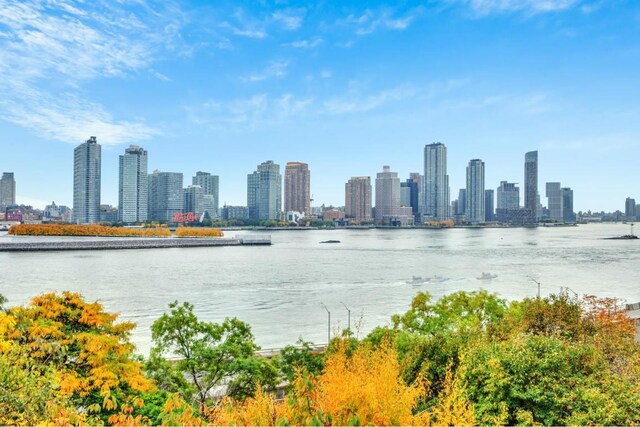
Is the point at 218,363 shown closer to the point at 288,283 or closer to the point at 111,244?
the point at 288,283

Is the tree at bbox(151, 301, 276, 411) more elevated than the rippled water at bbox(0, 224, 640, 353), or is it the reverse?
the tree at bbox(151, 301, 276, 411)

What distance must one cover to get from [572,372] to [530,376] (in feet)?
4.17

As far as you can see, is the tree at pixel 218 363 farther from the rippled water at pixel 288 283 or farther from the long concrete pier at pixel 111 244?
the long concrete pier at pixel 111 244

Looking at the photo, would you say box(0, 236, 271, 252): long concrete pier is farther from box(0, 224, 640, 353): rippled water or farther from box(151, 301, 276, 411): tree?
box(151, 301, 276, 411): tree

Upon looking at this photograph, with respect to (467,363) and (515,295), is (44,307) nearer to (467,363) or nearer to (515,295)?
(467,363)

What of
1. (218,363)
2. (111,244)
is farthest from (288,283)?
(111,244)

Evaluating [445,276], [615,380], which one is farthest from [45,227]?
[615,380]

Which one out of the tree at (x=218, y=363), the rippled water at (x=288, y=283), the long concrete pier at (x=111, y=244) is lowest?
the rippled water at (x=288, y=283)

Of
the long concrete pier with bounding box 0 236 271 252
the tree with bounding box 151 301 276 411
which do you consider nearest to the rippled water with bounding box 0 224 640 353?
the tree with bounding box 151 301 276 411

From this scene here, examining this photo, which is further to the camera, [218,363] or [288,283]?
[288,283]

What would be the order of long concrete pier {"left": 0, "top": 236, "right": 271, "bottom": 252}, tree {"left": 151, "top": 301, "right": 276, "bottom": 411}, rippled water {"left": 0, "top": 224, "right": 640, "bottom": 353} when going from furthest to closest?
1. long concrete pier {"left": 0, "top": 236, "right": 271, "bottom": 252}
2. rippled water {"left": 0, "top": 224, "right": 640, "bottom": 353}
3. tree {"left": 151, "top": 301, "right": 276, "bottom": 411}

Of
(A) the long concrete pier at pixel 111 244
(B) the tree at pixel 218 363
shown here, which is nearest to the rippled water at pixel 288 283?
(B) the tree at pixel 218 363

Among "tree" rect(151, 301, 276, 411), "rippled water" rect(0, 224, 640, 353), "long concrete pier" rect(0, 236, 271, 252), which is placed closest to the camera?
"tree" rect(151, 301, 276, 411)

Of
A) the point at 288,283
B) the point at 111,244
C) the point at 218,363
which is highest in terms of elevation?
the point at 218,363
